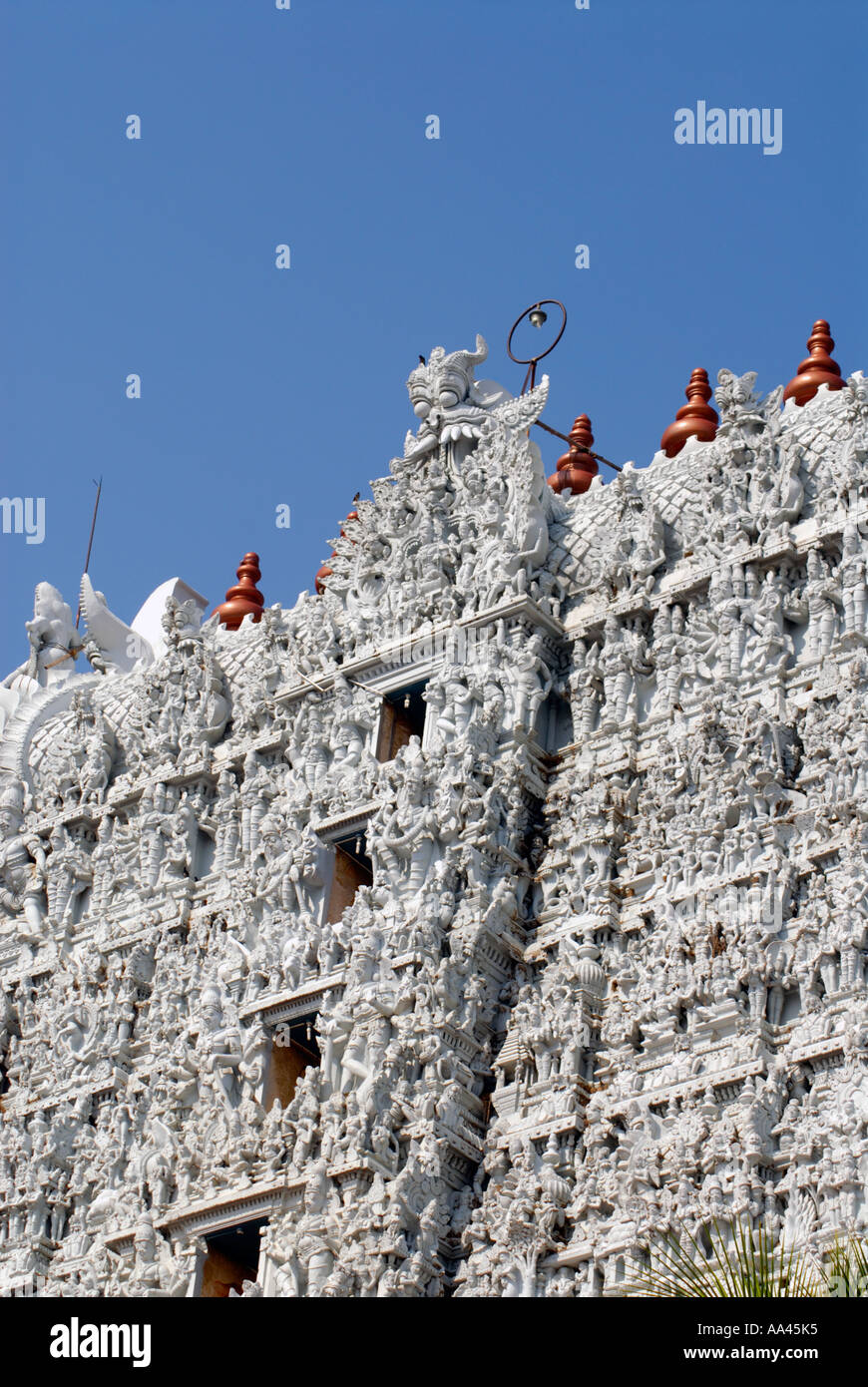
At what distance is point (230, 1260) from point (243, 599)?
45.8ft

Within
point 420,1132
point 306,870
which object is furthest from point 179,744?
point 420,1132

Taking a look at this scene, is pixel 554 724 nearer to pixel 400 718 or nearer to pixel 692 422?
pixel 400 718

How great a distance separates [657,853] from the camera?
962 inches

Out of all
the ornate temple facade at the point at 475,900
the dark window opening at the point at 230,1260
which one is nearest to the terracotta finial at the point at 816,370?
the ornate temple facade at the point at 475,900

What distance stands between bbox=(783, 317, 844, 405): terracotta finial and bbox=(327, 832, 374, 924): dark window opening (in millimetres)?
8336

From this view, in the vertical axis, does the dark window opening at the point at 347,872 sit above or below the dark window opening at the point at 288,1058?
above

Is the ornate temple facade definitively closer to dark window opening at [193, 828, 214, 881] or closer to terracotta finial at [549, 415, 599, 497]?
dark window opening at [193, 828, 214, 881]

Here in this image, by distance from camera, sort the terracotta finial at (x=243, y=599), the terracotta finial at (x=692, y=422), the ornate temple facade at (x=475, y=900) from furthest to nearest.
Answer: the terracotta finial at (x=243, y=599) < the terracotta finial at (x=692, y=422) < the ornate temple facade at (x=475, y=900)

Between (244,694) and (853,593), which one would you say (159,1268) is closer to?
(244,694)

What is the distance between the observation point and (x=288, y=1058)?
26.2 meters

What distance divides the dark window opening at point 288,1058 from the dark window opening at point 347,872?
1327 millimetres

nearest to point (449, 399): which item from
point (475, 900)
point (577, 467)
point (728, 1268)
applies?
point (577, 467)

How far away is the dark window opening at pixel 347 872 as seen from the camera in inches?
1064

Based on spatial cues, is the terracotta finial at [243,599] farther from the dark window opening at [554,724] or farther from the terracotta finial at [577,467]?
the dark window opening at [554,724]
